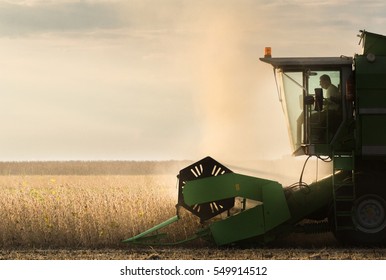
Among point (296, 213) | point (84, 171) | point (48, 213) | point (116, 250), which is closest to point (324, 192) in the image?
point (296, 213)

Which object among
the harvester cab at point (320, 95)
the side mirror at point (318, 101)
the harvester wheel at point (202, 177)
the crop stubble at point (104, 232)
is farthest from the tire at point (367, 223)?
the harvester wheel at point (202, 177)

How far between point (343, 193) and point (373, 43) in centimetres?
243

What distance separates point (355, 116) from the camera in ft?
40.8

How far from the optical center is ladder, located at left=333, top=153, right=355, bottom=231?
481 inches

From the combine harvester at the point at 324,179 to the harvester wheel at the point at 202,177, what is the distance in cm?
2

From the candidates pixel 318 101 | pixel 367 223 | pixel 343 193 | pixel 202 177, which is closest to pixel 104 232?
pixel 202 177

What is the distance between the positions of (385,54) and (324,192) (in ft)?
7.73

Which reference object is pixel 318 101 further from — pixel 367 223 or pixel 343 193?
pixel 367 223

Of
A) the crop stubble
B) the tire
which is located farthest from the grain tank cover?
the crop stubble

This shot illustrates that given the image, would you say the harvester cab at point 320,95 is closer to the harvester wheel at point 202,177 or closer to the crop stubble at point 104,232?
the harvester wheel at point 202,177

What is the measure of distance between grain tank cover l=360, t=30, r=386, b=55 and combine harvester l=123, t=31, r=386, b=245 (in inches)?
0.6

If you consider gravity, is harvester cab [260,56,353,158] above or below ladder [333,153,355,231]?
above

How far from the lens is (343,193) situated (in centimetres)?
1231

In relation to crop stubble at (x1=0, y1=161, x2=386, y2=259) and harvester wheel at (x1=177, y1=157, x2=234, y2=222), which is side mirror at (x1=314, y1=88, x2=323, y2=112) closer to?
harvester wheel at (x1=177, y1=157, x2=234, y2=222)
